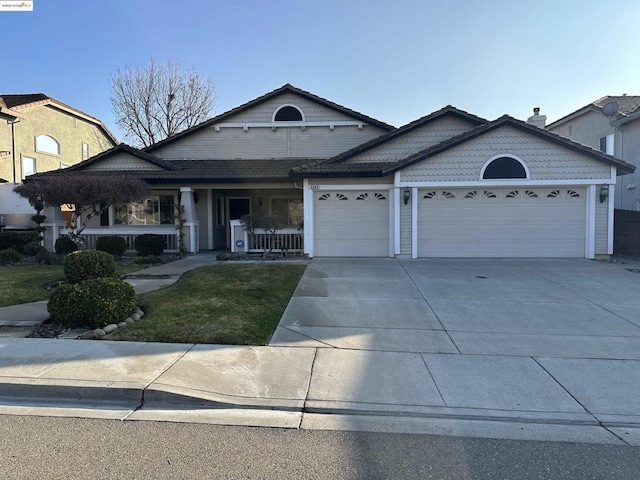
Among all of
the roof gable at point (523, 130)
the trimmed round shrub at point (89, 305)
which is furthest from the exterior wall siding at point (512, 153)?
the trimmed round shrub at point (89, 305)

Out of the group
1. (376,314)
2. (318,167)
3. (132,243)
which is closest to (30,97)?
(132,243)

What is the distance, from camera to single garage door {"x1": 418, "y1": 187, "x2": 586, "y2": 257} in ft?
42.8

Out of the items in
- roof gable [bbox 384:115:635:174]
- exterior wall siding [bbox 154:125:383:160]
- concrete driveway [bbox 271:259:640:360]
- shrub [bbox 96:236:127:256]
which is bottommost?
concrete driveway [bbox 271:259:640:360]

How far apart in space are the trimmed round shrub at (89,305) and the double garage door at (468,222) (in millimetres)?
8087

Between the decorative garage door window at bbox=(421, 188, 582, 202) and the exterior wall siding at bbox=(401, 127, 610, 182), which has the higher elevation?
the exterior wall siding at bbox=(401, 127, 610, 182)

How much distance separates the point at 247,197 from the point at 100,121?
19866 millimetres

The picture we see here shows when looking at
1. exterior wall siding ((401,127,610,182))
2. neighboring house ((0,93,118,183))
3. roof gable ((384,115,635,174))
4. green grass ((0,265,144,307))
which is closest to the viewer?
green grass ((0,265,144,307))

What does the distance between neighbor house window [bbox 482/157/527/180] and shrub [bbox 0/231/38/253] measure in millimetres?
17366

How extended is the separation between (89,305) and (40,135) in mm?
24392

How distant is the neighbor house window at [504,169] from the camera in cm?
1288

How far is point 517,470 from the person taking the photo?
2965mm

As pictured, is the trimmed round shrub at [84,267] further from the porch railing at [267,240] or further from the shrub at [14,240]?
the shrub at [14,240]

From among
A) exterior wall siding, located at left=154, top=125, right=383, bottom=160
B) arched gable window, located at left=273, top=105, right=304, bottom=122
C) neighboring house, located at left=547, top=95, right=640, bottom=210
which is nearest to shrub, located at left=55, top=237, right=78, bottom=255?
exterior wall siding, located at left=154, top=125, right=383, bottom=160

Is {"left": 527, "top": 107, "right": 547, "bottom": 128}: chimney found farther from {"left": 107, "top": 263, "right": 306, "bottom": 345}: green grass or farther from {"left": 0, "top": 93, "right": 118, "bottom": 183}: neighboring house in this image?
{"left": 0, "top": 93, "right": 118, "bottom": 183}: neighboring house
